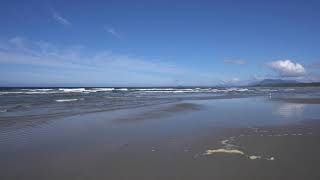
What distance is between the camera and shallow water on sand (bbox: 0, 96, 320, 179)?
5.95 metres

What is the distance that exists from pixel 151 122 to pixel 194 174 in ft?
24.7

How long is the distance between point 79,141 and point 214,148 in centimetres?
370

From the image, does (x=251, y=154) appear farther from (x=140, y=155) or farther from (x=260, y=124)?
(x=260, y=124)

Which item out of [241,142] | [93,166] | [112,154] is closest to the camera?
[93,166]

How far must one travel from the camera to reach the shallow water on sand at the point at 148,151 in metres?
5.95

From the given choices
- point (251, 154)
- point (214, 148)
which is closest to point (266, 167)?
point (251, 154)

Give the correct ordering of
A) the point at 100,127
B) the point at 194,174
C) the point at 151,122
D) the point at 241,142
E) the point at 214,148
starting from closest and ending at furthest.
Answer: the point at 194,174 → the point at 214,148 → the point at 241,142 → the point at 100,127 → the point at 151,122

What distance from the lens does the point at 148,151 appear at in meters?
7.75

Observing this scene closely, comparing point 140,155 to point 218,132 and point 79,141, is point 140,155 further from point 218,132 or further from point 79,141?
point 218,132

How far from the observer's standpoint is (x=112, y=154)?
A: 741 centimetres

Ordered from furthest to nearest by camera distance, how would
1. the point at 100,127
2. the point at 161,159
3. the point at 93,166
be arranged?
the point at 100,127, the point at 161,159, the point at 93,166

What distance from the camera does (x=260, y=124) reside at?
40.3ft

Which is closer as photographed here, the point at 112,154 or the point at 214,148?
the point at 112,154

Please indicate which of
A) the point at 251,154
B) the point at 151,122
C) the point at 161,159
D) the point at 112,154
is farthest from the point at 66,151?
the point at 151,122
